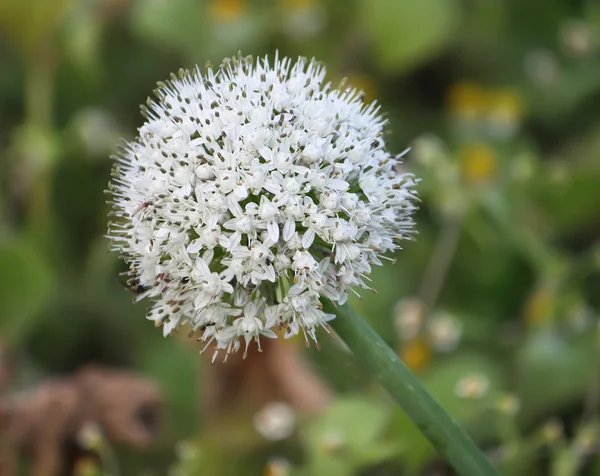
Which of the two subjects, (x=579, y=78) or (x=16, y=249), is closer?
(x=16, y=249)

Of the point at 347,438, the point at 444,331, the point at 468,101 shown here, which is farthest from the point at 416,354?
the point at 468,101

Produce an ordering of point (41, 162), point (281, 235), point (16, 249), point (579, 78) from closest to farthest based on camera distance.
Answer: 1. point (281, 235)
2. point (16, 249)
3. point (41, 162)
4. point (579, 78)

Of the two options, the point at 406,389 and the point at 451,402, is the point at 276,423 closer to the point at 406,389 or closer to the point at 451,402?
the point at 451,402

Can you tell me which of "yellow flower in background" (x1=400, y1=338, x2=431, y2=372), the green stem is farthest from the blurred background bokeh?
the green stem

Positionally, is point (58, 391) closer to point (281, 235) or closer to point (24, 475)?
point (24, 475)

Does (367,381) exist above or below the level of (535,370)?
above

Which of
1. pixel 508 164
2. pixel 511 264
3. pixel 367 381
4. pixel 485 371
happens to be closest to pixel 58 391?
pixel 367 381
